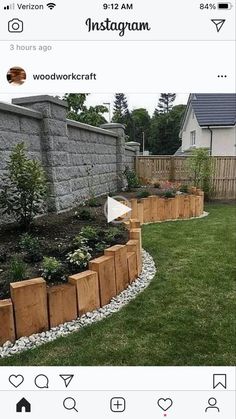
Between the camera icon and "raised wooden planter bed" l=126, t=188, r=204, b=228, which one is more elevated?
the camera icon

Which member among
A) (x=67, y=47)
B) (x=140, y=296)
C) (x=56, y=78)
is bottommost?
(x=140, y=296)

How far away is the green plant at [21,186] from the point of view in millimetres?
3865

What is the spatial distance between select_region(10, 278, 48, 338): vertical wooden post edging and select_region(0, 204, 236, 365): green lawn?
20 cm

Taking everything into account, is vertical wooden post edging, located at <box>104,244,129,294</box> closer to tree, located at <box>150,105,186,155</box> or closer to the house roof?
the house roof

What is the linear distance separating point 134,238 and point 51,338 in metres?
1.85

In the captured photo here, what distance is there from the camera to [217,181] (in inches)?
503

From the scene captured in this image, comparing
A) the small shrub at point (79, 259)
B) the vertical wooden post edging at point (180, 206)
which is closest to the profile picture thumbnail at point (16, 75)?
the small shrub at point (79, 259)

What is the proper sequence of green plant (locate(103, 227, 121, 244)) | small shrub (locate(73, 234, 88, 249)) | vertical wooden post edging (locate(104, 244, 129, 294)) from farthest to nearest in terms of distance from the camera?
green plant (locate(103, 227, 121, 244)) < small shrub (locate(73, 234, 88, 249)) < vertical wooden post edging (locate(104, 244, 129, 294))

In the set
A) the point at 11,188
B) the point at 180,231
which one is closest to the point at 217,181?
the point at 180,231

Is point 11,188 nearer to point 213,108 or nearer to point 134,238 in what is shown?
point 134,238

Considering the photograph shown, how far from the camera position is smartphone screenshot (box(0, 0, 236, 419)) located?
1.42 metres

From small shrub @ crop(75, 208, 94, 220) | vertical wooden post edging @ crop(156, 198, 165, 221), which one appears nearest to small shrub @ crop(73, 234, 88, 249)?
small shrub @ crop(75, 208, 94, 220)
